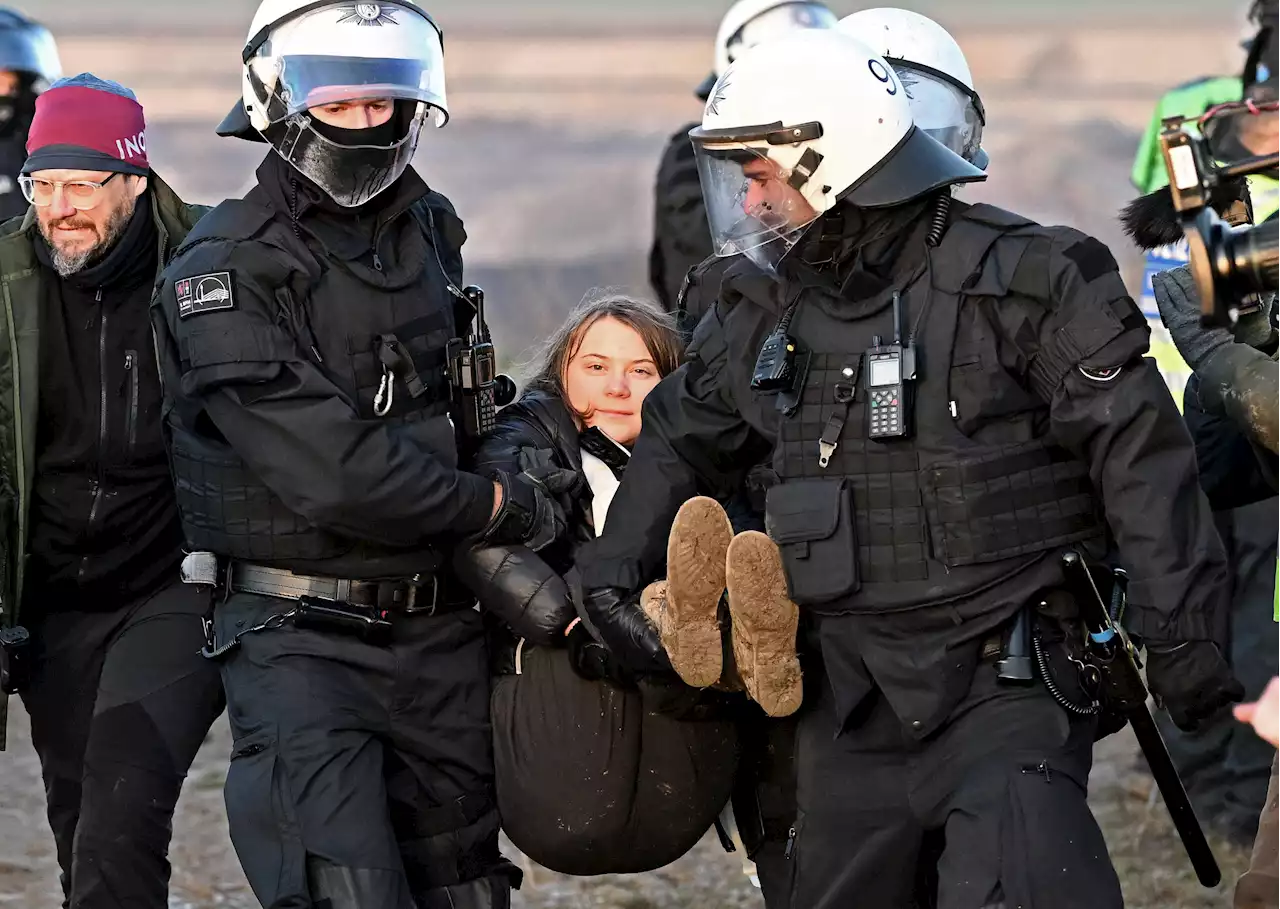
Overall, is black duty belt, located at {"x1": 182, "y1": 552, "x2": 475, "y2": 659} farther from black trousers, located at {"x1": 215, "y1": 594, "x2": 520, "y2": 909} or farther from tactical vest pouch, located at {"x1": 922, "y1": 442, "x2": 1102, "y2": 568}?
tactical vest pouch, located at {"x1": 922, "y1": 442, "x2": 1102, "y2": 568}

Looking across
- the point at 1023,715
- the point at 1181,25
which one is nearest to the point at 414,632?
the point at 1023,715

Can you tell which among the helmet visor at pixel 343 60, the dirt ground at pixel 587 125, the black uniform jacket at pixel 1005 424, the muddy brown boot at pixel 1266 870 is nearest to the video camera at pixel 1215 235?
the black uniform jacket at pixel 1005 424

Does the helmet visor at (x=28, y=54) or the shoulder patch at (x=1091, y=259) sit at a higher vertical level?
the helmet visor at (x=28, y=54)

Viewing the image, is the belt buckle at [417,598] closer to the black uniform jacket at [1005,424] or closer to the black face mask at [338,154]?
the black uniform jacket at [1005,424]

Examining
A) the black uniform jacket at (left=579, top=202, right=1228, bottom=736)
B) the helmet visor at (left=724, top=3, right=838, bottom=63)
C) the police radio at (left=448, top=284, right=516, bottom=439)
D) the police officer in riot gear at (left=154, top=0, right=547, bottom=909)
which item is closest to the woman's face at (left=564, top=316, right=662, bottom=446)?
the police radio at (left=448, top=284, right=516, bottom=439)

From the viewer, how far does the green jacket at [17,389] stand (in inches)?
Answer: 199

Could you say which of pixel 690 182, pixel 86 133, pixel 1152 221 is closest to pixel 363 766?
pixel 86 133

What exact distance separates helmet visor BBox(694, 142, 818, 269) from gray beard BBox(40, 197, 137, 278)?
1565mm

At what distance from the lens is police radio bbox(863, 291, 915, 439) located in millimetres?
4098

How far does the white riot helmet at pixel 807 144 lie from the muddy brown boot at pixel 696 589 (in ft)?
1.92

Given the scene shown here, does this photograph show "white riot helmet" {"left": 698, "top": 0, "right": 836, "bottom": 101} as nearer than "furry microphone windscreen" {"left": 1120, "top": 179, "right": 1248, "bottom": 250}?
No

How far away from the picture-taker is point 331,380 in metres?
4.55

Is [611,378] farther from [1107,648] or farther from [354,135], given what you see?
[1107,648]

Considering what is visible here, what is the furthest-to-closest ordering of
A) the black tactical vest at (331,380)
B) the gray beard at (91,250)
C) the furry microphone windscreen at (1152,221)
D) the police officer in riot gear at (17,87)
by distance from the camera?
the police officer in riot gear at (17,87)
the gray beard at (91,250)
the furry microphone windscreen at (1152,221)
the black tactical vest at (331,380)
